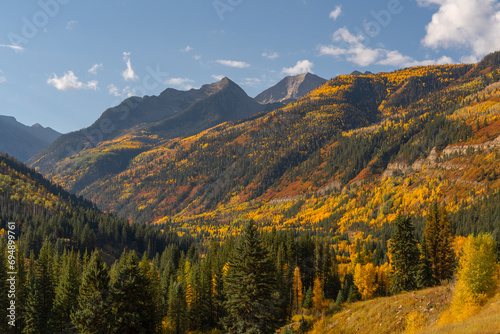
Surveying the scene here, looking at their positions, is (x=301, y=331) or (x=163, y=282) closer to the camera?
(x=301, y=331)

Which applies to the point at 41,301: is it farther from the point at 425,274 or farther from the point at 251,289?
the point at 425,274

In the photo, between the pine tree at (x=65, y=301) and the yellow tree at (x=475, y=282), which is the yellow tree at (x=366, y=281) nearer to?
the yellow tree at (x=475, y=282)

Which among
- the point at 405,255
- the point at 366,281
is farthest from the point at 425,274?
the point at 366,281

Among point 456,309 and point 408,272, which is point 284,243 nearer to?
point 408,272

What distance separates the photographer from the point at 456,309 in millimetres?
39312

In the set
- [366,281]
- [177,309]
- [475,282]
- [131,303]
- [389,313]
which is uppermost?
[475,282]

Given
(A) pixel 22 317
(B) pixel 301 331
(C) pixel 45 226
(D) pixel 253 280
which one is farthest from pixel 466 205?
(C) pixel 45 226

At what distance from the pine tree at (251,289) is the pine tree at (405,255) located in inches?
1295

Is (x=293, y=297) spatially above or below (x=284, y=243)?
below

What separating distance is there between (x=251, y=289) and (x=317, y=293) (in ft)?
164

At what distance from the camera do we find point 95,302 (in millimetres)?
34781

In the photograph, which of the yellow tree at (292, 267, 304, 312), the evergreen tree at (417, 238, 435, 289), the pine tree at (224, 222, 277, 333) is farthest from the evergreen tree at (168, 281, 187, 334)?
the evergreen tree at (417, 238, 435, 289)

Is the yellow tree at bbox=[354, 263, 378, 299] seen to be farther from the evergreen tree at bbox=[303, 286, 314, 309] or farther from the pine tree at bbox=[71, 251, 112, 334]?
the pine tree at bbox=[71, 251, 112, 334]

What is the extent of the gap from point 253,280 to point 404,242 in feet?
120
